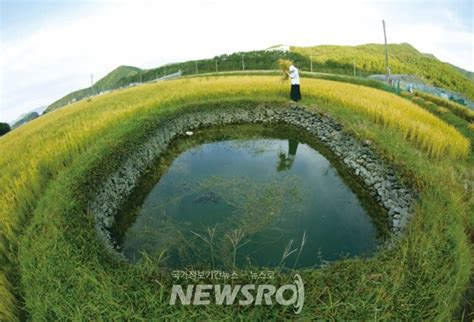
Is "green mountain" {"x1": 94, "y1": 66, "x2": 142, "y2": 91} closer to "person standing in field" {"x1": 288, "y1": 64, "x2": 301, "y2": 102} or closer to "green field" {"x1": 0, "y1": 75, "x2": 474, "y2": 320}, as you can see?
"person standing in field" {"x1": 288, "y1": 64, "x2": 301, "y2": 102}

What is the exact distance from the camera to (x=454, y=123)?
319 inches

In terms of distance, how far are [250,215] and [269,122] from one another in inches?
229

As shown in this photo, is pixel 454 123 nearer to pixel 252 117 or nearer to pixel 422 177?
pixel 422 177

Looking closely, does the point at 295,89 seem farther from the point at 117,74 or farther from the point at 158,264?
the point at 117,74

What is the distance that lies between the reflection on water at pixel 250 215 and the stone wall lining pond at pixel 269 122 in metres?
0.36

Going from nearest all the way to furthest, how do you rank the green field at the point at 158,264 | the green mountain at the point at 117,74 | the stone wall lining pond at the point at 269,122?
the green field at the point at 158,264, the stone wall lining pond at the point at 269,122, the green mountain at the point at 117,74

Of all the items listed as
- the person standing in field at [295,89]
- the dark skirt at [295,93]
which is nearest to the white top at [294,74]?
the person standing in field at [295,89]

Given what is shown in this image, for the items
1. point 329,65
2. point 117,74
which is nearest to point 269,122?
point 329,65

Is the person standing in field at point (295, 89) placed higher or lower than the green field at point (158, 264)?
higher

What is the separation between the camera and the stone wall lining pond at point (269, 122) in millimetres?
4434

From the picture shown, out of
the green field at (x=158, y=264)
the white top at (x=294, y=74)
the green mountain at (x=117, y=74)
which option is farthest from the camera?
the green mountain at (x=117, y=74)

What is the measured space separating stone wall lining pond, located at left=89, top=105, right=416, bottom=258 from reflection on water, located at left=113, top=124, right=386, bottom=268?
0.36 metres

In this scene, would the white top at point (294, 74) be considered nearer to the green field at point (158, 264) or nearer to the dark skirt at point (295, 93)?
the dark skirt at point (295, 93)

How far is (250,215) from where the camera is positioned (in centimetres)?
457
